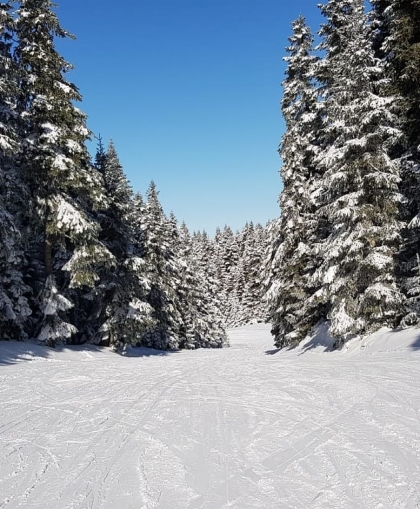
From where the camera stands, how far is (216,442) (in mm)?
5242

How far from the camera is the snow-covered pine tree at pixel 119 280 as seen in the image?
21.3 metres

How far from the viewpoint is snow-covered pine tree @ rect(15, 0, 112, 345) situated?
54.2 ft

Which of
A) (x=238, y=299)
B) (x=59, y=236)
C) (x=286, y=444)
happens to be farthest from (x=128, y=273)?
(x=238, y=299)

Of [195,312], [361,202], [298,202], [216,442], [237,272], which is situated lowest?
[216,442]

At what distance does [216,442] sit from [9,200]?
13.7 metres

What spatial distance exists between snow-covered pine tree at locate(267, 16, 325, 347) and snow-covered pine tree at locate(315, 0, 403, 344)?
3787 mm

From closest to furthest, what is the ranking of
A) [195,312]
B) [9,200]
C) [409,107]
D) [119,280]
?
[409,107]
[9,200]
[119,280]
[195,312]

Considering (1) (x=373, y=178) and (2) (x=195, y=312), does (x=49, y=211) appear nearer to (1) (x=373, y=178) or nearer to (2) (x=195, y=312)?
(1) (x=373, y=178)

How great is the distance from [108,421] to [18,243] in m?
10.2

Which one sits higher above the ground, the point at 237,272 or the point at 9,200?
the point at 237,272

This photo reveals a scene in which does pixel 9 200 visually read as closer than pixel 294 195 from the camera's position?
Yes

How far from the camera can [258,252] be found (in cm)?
8019

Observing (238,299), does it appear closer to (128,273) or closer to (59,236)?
(128,273)

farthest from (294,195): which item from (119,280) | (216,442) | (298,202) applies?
(216,442)
